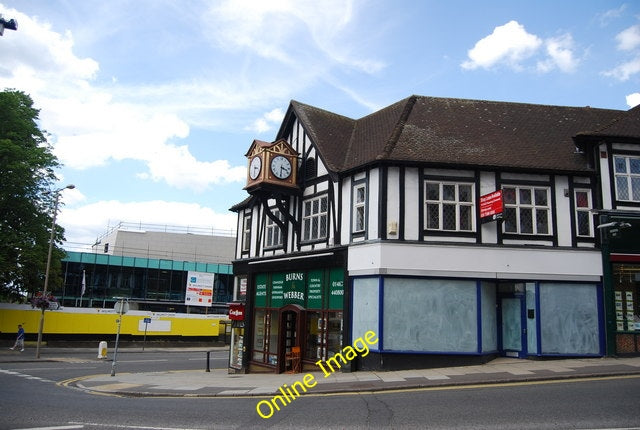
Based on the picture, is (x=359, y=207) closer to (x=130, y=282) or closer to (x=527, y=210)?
(x=527, y=210)

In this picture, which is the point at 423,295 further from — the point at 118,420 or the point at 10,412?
the point at 10,412

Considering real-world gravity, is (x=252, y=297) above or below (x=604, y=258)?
below

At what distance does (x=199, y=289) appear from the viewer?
174 ft

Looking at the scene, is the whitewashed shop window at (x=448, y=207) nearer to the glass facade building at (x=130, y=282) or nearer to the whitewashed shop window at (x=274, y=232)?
the whitewashed shop window at (x=274, y=232)

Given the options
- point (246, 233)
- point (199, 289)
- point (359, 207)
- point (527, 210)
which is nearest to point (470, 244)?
point (527, 210)

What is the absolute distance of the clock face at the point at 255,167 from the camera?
22359 mm

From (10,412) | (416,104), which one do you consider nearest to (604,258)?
(416,104)

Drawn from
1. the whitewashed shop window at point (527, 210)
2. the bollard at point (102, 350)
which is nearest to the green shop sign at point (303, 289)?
the whitewashed shop window at point (527, 210)

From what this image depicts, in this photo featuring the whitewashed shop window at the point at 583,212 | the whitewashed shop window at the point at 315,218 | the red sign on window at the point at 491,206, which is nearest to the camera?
the red sign on window at the point at 491,206

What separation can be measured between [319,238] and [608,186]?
434 inches

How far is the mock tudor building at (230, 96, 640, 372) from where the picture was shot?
1784cm

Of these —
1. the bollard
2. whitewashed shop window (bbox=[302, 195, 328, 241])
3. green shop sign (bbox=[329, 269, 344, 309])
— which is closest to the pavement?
green shop sign (bbox=[329, 269, 344, 309])

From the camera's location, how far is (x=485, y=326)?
1820 centimetres

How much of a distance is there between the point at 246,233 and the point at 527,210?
568 inches
